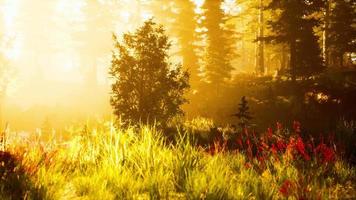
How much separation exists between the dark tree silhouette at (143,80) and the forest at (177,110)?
0.15 feet

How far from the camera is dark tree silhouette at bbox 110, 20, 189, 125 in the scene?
1655 centimetres

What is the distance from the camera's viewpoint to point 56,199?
200 inches

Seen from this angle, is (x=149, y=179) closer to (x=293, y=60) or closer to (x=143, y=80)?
(x=143, y=80)

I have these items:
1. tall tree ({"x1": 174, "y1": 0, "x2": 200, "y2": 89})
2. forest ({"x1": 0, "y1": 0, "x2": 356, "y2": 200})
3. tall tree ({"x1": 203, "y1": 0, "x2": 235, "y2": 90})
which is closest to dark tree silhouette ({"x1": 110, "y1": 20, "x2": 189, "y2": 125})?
forest ({"x1": 0, "y1": 0, "x2": 356, "y2": 200})

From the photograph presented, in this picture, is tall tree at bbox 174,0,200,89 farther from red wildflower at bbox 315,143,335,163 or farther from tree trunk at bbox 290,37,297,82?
red wildflower at bbox 315,143,335,163

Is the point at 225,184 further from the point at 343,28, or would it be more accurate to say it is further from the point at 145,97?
the point at 343,28

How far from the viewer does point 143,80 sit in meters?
16.8

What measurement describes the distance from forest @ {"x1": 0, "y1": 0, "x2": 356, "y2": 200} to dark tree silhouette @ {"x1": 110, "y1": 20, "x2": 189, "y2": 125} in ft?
0.15

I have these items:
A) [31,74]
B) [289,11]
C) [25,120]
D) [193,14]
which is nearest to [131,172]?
[289,11]

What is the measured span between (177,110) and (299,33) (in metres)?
10.1

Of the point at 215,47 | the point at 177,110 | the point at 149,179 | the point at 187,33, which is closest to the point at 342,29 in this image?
the point at 215,47

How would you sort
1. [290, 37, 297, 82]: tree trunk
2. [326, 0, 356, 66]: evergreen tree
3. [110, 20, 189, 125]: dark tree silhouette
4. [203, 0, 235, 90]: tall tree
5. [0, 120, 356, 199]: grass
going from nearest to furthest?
[0, 120, 356, 199]: grass → [110, 20, 189, 125]: dark tree silhouette → [290, 37, 297, 82]: tree trunk → [203, 0, 235, 90]: tall tree → [326, 0, 356, 66]: evergreen tree

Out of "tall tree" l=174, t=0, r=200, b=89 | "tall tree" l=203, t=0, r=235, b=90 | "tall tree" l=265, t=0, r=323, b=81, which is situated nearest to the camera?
"tall tree" l=265, t=0, r=323, b=81

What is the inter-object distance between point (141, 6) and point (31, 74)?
1903 cm
